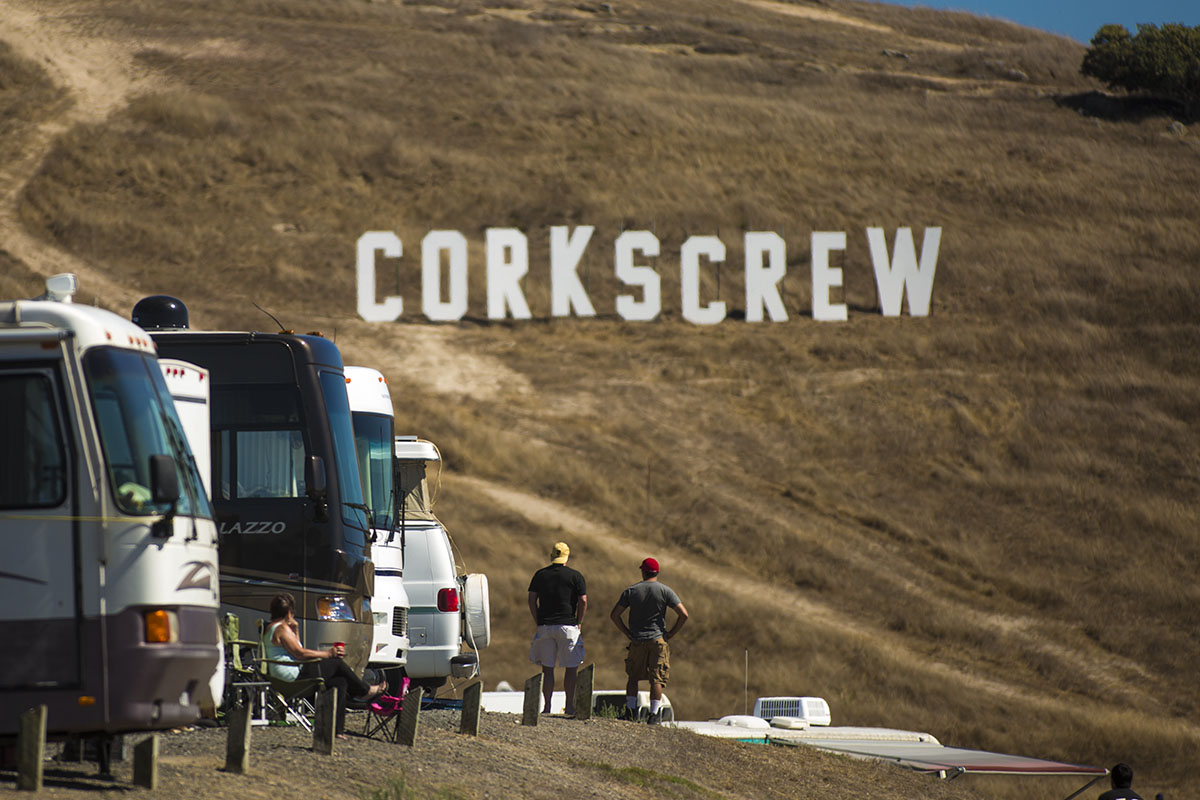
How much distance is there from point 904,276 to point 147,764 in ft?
147

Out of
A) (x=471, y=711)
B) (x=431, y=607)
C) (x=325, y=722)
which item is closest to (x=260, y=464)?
(x=471, y=711)

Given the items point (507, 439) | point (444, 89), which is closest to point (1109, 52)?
point (444, 89)

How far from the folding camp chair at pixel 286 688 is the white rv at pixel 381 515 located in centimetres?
167

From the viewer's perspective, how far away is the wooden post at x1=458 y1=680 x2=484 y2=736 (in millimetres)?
11836

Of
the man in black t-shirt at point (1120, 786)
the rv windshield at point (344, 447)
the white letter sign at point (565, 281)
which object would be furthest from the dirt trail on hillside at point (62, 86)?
the man in black t-shirt at point (1120, 786)

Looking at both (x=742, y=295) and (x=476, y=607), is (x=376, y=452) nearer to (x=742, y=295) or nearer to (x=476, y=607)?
(x=476, y=607)

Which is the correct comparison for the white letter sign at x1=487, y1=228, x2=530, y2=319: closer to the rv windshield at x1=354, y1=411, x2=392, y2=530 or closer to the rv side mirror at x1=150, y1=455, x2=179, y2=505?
the rv windshield at x1=354, y1=411, x2=392, y2=530

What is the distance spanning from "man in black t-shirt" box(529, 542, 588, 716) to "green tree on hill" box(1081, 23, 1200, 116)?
60.7m

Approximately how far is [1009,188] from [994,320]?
1135 centimetres

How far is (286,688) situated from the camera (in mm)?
10406

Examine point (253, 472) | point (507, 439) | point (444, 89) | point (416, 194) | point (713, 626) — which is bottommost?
point (713, 626)

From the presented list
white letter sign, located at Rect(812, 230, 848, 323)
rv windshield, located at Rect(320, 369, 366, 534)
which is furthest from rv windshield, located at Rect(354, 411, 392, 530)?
white letter sign, located at Rect(812, 230, 848, 323)

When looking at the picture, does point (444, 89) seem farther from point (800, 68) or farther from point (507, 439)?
point (507, 439)

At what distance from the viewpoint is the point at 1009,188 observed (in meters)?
59.5
